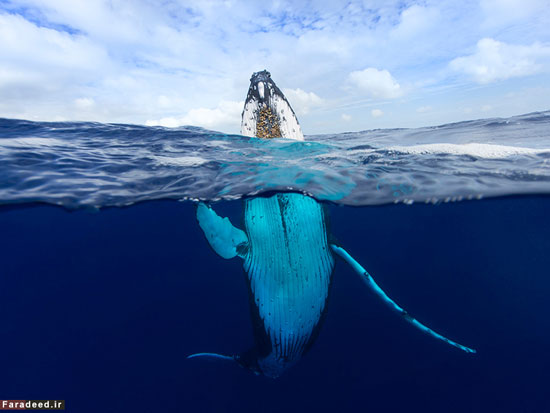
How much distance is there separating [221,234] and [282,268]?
4.30 ft

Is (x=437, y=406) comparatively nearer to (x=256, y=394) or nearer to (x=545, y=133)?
(x=256, y=394)

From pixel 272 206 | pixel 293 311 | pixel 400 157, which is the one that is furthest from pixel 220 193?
pixel 400 157

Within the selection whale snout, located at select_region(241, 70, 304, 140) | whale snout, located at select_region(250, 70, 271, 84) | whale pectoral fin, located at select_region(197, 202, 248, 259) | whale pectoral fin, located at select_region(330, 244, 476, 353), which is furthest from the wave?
whale snout, located at select_region(250, 70, 271, 84)

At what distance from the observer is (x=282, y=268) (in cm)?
467

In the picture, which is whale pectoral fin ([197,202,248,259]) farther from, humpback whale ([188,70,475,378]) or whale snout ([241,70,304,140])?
whale snout ([241,70,304,140])

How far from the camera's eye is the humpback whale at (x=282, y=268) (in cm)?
459

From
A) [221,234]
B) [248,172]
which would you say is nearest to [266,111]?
[248,172]

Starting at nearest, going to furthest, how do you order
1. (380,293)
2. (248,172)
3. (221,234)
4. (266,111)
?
(380,293) → (221,234) → (248,172) → (266,111)

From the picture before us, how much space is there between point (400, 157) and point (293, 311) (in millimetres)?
4806

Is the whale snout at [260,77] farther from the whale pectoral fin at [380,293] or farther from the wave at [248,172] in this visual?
the whale pectoral fin at [380,293]

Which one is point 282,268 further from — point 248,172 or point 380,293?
point 248,172

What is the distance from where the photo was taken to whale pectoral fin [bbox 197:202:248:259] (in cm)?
492

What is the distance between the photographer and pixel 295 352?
4805 millimetres

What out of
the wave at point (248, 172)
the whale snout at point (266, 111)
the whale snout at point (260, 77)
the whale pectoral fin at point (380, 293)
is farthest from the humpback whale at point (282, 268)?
the whale snout at point (260, 77)
